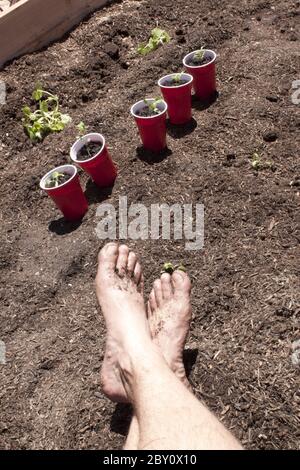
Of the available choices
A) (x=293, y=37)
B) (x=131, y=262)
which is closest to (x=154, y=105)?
(x=131, y=262)

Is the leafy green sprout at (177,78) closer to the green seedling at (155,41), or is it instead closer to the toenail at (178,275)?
the green seedling at (155,41)

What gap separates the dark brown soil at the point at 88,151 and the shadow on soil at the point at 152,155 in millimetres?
346

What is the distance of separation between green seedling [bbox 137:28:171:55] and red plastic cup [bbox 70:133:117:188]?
1.43 meters

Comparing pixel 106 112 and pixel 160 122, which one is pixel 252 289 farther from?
pixel 106 112

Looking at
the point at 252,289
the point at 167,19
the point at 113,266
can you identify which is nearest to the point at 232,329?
the point at 252,289

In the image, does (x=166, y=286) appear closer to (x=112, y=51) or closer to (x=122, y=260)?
(x=122, y=260)

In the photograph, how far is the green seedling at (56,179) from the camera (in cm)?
277

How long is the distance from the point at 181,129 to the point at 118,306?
1536 mm

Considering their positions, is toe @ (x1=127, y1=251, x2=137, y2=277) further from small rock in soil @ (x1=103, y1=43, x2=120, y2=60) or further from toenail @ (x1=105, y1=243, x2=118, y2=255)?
small rock in soil @ (x1=103, y1=43, x2=120, y2=60)

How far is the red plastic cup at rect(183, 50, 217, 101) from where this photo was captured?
3.24m

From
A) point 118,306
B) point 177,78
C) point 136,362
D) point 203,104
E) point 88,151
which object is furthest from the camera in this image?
point 203,104

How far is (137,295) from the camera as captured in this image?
2.42 meters

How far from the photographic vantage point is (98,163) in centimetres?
285
